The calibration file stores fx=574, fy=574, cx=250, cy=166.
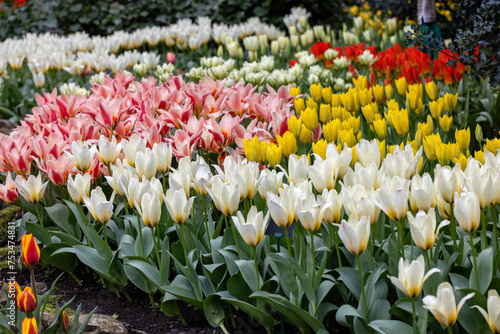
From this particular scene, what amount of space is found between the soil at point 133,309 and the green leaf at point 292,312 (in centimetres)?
19

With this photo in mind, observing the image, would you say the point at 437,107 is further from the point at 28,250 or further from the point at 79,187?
the point at 28,250

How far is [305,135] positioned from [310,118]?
0.11 metres

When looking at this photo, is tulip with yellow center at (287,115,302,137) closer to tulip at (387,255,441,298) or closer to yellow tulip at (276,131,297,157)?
yellow tulip at (276,131,297,157)

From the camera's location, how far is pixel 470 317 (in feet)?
5.51

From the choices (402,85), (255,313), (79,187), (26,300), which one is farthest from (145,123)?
(402,85)

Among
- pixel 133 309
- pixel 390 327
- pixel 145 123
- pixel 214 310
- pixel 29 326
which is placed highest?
pixel 145 123

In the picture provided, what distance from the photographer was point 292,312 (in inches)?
73.5

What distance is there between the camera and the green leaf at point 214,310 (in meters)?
2.05

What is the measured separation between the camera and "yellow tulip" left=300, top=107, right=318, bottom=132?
2803mm

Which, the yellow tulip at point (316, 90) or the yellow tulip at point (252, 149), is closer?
the yellow tulip at point (252, 149)

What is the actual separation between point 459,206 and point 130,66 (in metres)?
4.43

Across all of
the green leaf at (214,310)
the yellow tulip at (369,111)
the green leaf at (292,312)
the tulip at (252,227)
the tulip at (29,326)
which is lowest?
the green leaf at (214,310)

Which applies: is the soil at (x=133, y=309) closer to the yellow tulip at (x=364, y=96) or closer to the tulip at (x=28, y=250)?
the tulip at (x=28, y=250)

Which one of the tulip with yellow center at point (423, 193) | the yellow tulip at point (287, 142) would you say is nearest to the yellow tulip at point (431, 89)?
the yellow tulip at point (287, 142)
